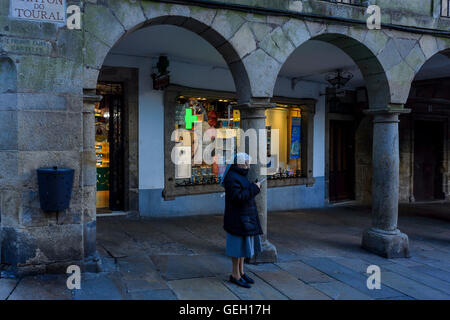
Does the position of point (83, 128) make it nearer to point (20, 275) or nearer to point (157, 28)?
point (20, 275)

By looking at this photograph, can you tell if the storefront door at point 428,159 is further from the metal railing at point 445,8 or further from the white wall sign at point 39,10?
the white wall sign at point 39,10

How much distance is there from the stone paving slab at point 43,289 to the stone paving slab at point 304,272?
258 cm

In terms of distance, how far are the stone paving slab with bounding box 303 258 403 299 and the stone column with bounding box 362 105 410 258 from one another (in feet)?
3.43

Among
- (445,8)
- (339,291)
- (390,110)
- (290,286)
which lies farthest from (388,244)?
(445,8)

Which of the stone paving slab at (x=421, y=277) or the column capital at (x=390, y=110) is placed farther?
the column capital at (x=390, y=110)

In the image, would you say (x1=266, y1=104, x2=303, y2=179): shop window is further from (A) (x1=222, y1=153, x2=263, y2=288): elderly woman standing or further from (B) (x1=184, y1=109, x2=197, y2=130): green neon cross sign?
(A) (x1=222, y1=153, x2=263, y2=288): elderly woman standing

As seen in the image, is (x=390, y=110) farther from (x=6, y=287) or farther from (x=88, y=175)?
(x=6, y=287)

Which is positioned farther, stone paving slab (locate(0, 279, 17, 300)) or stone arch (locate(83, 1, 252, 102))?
stone arch (locate(83, 1, 252, 102))

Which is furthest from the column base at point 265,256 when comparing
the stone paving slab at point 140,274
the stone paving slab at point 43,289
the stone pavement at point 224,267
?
the stone paving slab at point 43,289

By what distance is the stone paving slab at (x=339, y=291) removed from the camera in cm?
432

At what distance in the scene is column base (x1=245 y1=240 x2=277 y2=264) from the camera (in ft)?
17.2

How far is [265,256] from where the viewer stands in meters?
5.27

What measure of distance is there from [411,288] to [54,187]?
4.19m

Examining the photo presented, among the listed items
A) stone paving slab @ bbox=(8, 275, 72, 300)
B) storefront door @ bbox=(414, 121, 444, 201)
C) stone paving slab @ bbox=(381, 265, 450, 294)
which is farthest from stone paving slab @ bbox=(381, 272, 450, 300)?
→ storefront door @ bbox=(414, 121, 444, 201)
